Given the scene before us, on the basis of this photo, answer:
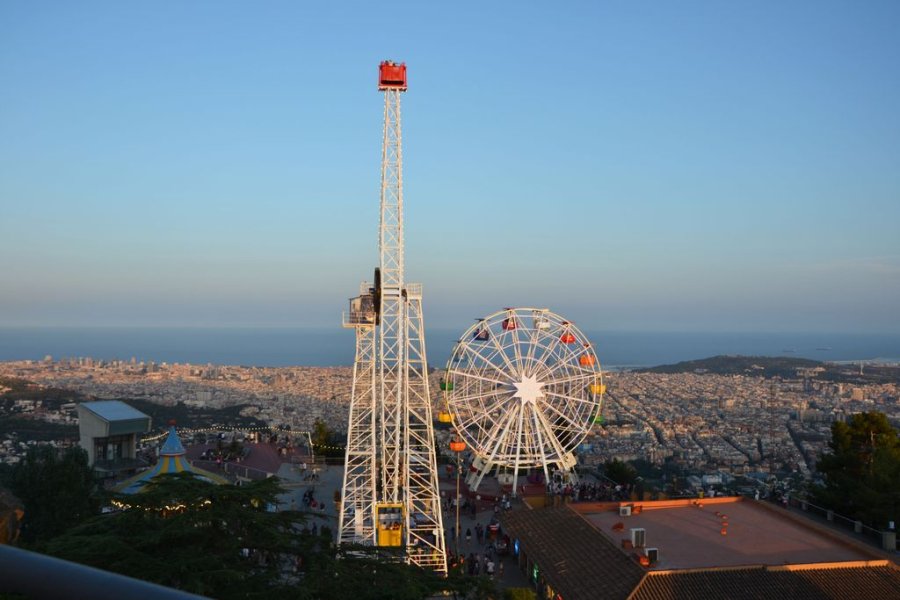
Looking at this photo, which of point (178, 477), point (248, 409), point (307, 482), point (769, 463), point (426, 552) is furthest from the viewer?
point (248, 409)

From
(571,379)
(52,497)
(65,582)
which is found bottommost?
(52,497)

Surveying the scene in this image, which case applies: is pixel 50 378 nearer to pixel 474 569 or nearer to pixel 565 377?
pixel 565 377

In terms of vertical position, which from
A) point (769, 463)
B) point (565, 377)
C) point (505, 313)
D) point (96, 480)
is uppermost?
point (505, 313)

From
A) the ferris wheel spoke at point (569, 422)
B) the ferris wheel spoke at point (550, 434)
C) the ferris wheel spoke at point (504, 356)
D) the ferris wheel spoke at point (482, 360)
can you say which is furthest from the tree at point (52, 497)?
the ferris wheel spoke at point (569, 422)

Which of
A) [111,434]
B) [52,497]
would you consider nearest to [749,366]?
[111,434]

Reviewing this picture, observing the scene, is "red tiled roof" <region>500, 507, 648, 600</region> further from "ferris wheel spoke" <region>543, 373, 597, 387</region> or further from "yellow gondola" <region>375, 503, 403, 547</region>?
"ferris wheel spoke" <region>543, 373, 597, 387</region>

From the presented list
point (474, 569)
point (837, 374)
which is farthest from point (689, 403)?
point (474, 569)

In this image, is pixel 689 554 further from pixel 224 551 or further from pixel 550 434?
pixel 550 434
